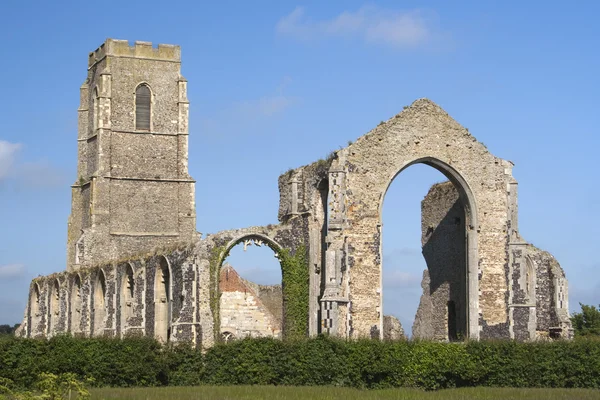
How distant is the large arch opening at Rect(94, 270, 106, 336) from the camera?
1839 inches

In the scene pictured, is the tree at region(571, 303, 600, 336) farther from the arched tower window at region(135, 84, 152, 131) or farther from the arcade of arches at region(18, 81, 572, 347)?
the arched tower window at region(135, 84, 152, 131)

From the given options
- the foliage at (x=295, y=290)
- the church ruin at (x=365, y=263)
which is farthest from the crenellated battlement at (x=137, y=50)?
the foliage at (x=295, y=290)

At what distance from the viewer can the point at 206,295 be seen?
3688 centimetres

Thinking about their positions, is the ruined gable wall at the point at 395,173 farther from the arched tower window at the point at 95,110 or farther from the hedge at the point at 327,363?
the arched tower window at the point at 95,110

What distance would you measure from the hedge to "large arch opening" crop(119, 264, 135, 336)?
1351cm

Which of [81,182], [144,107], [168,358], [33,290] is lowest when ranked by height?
[168,358]

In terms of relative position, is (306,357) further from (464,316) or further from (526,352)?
(464,316)

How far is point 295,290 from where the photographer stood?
119 feet

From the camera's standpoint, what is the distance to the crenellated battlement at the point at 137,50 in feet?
182

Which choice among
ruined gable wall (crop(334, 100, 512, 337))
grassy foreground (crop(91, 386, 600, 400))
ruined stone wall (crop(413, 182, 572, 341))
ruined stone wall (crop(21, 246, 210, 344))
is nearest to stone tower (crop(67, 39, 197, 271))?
ruined stone wall (crop(21, 246, 210, 344))

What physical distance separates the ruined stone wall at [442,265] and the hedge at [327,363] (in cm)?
816

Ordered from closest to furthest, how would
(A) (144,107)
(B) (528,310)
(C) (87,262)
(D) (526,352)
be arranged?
(D) (526,352) → (B) (528,310) → (C) (87,262) → (A) (144,107)

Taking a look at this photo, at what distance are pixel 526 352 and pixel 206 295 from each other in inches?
457

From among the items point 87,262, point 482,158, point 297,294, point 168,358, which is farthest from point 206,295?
point 87,262
